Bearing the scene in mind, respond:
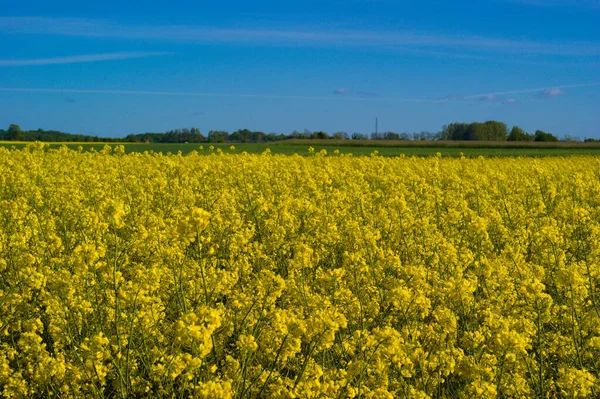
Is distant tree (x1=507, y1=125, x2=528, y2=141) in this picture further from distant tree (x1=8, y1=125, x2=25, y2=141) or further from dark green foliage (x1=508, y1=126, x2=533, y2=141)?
distant tree (x1=8, y1=125, x2=25, y2=141)

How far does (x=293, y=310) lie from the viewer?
466 cm

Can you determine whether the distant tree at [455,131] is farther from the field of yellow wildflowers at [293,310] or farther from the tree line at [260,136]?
the field of yellow wildflowers at [293,310]

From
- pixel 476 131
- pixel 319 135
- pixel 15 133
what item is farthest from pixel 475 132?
pixel 15 133

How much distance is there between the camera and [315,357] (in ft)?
13.7

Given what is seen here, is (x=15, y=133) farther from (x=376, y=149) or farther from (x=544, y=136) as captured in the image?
(x=544, y=136)

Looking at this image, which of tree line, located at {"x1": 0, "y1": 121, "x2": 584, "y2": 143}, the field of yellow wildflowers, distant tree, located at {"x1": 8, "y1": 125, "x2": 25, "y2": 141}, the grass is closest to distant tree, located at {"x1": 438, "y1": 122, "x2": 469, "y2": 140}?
tree line, located at {"x1": 0, "y1": 121, "x2": 584, "y2": 143}

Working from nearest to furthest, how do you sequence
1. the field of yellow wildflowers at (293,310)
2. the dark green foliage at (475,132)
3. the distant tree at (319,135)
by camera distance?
1. the field of yellow wildflowers at (293,310)
2. the distant tree at (319,135)
3. the dark green foliage at (475,132)

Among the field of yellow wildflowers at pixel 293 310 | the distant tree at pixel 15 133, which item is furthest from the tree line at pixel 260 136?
the field of yellow wildflowers at pixel 293 310

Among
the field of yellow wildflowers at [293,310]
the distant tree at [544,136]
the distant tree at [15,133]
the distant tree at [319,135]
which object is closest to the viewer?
the field of yellow wildflowers at [293,310]

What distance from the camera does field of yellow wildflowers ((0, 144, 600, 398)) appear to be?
3.31m

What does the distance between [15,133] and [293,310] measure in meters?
67.9

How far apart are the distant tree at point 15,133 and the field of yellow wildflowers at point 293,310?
62.0 metres

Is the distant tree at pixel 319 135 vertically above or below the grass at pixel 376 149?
above

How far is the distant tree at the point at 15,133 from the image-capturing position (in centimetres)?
6297
